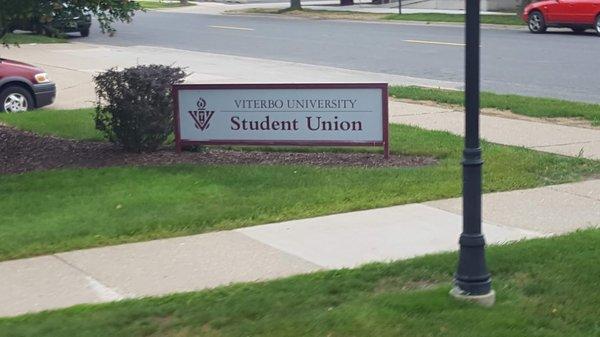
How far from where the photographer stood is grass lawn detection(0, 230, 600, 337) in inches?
222

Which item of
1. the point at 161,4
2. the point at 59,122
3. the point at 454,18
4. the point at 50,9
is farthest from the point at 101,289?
the point at 161,4

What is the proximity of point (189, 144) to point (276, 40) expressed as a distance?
2106 centimetres

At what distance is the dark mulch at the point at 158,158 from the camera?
37.2 feet

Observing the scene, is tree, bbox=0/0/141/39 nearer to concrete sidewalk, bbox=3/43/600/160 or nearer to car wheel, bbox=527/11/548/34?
concrete sidewalk, bbox=3/43/600/160

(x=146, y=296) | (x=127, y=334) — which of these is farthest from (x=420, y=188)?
(x=127, y=334)

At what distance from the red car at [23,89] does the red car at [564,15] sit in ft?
59.9

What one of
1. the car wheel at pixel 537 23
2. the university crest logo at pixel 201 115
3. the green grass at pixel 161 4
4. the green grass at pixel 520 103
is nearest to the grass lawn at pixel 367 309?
the university crest logo at pixel 201 115

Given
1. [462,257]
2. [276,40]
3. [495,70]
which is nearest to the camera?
[462,257]

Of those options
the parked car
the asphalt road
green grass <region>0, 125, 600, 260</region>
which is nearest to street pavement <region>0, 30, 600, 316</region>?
green grass <region>0, 125, 600, 260</region>

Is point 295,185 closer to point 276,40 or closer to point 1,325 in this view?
point 1,325

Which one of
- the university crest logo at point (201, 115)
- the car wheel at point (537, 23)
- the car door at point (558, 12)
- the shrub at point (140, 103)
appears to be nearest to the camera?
the shrub at point (140, 103)

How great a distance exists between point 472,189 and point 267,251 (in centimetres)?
213

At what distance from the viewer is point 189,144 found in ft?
38.8

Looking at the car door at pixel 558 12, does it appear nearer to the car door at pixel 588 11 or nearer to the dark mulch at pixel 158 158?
the car door at pixel 588 11
